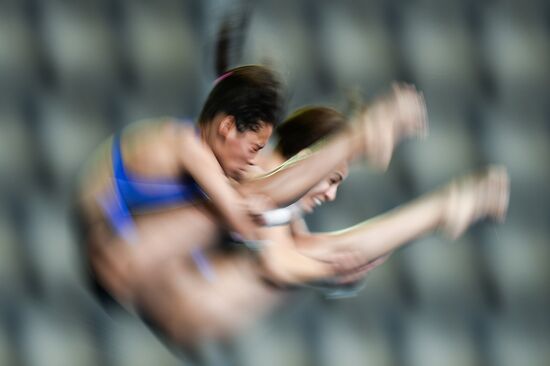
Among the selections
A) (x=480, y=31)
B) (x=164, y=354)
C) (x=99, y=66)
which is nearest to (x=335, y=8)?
(x=480, y=31)

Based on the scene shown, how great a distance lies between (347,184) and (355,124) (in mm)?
711

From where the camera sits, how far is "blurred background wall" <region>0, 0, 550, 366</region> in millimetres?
1413

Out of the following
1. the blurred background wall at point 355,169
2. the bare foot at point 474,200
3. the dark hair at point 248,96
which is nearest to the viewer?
the dark hair at point 248,96

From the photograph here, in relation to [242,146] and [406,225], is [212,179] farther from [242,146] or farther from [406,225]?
[406,225]

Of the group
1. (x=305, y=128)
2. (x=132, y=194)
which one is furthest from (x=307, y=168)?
(x=132, y=194)

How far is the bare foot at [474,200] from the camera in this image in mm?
803

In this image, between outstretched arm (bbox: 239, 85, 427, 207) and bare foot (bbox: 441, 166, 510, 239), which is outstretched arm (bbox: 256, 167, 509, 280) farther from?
outstretched arm (bbox: 239, 85, 427, 207)

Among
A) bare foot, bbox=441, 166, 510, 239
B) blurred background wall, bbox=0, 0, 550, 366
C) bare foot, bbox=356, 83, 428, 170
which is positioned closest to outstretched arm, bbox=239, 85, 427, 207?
bare foot, bbox=356, 83, 428, 170

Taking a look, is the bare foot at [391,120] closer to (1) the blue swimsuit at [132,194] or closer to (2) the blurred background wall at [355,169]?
(1) the blue swimsuit at [132,194]

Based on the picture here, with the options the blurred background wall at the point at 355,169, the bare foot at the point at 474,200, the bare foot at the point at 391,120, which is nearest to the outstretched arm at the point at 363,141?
the bare foot at the point at 391,120

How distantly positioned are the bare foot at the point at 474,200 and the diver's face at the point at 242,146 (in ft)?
0.52

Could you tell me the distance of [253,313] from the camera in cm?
91

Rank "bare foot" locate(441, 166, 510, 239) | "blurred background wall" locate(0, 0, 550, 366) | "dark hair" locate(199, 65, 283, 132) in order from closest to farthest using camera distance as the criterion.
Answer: "dark hair" locate(199, 65, 283, 132) → "bare foot" locate(441, 166, 510, 239) → "blurred background wall" locate(0, 0, 550, 366)

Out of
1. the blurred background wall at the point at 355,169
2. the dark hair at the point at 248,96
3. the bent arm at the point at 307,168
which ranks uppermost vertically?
the dark hair at the point at 248,96
